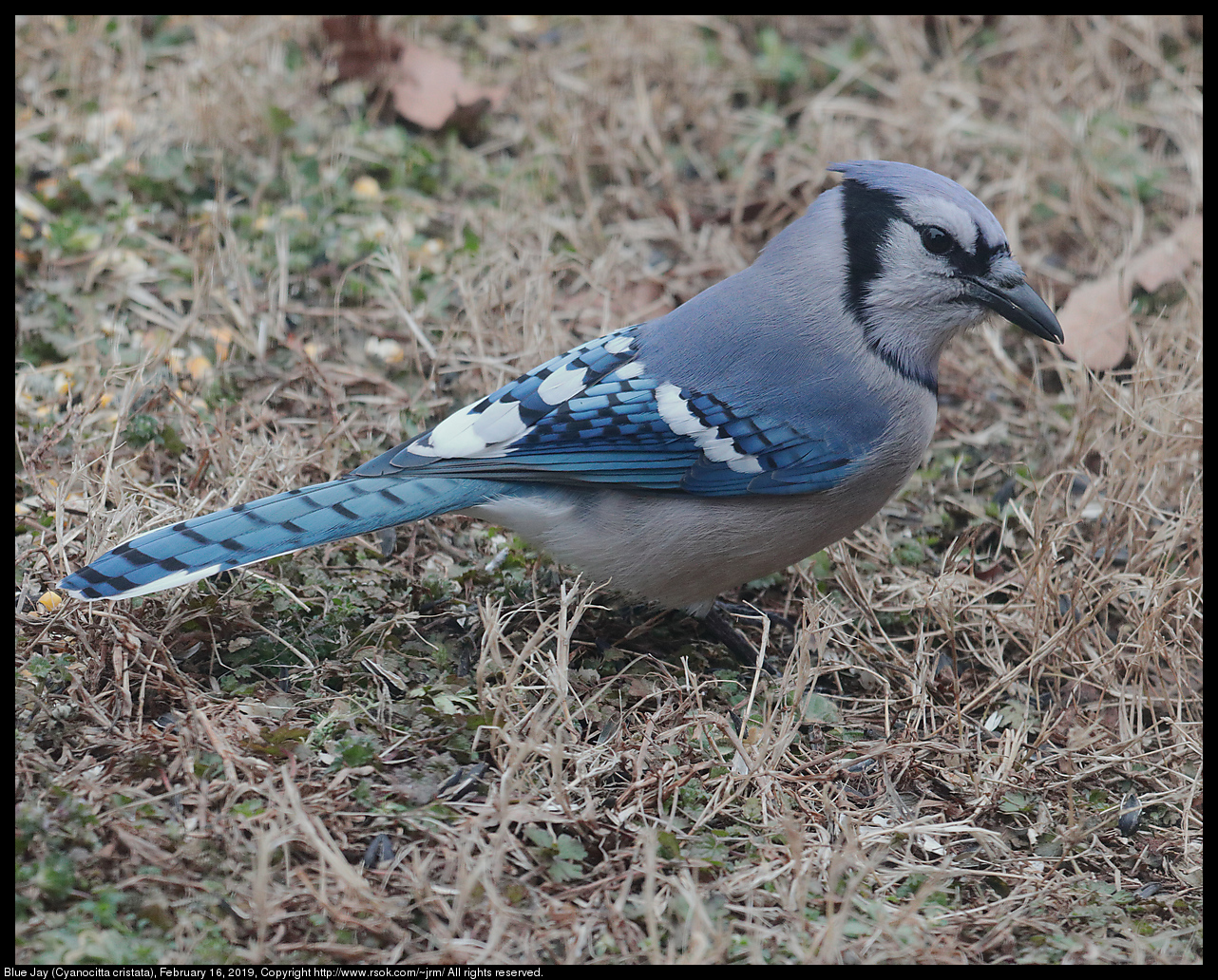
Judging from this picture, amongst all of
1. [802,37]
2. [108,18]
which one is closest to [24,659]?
[108,18]

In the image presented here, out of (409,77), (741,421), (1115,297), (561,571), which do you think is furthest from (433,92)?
(1115,297)

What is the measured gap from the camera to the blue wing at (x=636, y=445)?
2.86m

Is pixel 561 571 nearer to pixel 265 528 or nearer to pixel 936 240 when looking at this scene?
pixel 265 528

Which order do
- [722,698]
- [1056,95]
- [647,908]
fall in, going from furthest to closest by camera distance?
[1056,95]
[722,698]
[647,908]

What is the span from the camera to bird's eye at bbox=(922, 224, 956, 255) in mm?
2980

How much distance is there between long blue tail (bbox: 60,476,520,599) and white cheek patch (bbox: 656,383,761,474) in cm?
44

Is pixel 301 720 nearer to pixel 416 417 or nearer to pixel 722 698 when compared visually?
pixel 722 698

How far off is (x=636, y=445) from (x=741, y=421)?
26 centimetres

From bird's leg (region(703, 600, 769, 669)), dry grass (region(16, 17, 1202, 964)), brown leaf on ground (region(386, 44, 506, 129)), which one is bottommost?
bird's leg (region(703, 600, 769, 669))

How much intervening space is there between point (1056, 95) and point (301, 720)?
3.91 m

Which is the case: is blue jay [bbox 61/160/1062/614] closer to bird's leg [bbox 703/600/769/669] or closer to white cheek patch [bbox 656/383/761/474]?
white cheek patch [bbox 656/383/761/474]

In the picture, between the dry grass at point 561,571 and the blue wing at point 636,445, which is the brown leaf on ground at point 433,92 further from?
the blue wing at point 636,445

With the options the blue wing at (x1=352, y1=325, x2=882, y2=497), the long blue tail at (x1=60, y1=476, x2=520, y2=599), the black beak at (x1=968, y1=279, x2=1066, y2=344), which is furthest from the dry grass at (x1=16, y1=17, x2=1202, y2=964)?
the black beak at (x1=968, y1=279, x2=1066, y2=344)

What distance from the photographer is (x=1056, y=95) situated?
491 centimetres
